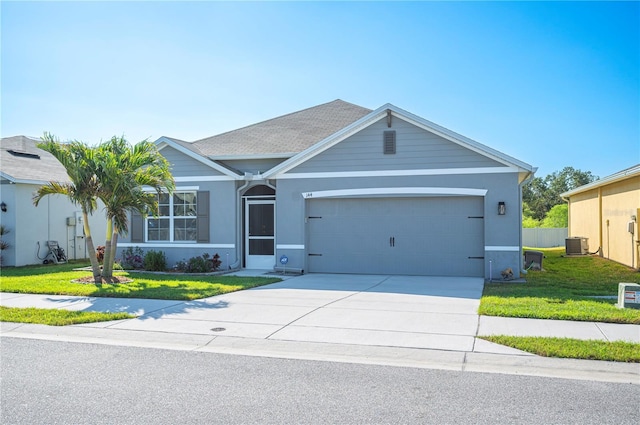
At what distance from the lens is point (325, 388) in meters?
5.55

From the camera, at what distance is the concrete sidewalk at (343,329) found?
21.7 ft

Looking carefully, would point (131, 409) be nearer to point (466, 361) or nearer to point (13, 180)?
point (466, 361)

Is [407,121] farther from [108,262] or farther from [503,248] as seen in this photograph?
[108,262]

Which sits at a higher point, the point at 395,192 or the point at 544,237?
the point at 395,192

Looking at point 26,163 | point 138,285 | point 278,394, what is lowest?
point 278,394

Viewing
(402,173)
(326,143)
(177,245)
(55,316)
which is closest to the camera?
(55,316)

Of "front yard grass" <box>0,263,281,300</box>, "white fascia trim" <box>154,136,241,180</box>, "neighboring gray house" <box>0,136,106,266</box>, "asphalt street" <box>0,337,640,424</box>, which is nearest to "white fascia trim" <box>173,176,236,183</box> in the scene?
"white fascia trim" <box>154,136,241,180</box>

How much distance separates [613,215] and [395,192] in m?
9.89

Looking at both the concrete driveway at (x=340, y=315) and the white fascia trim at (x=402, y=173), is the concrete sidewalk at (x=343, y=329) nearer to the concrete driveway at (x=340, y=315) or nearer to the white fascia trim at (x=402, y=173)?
the concrete driveway at (x=340, y=315)

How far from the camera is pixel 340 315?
9344mm

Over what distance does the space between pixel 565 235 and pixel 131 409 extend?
3364 centimetres

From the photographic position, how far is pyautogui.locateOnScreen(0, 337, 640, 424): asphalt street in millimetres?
4750

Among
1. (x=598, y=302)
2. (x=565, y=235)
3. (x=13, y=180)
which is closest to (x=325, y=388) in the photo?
(x=598, y=302)

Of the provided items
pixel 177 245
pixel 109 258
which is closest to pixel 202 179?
pixel 177 245
